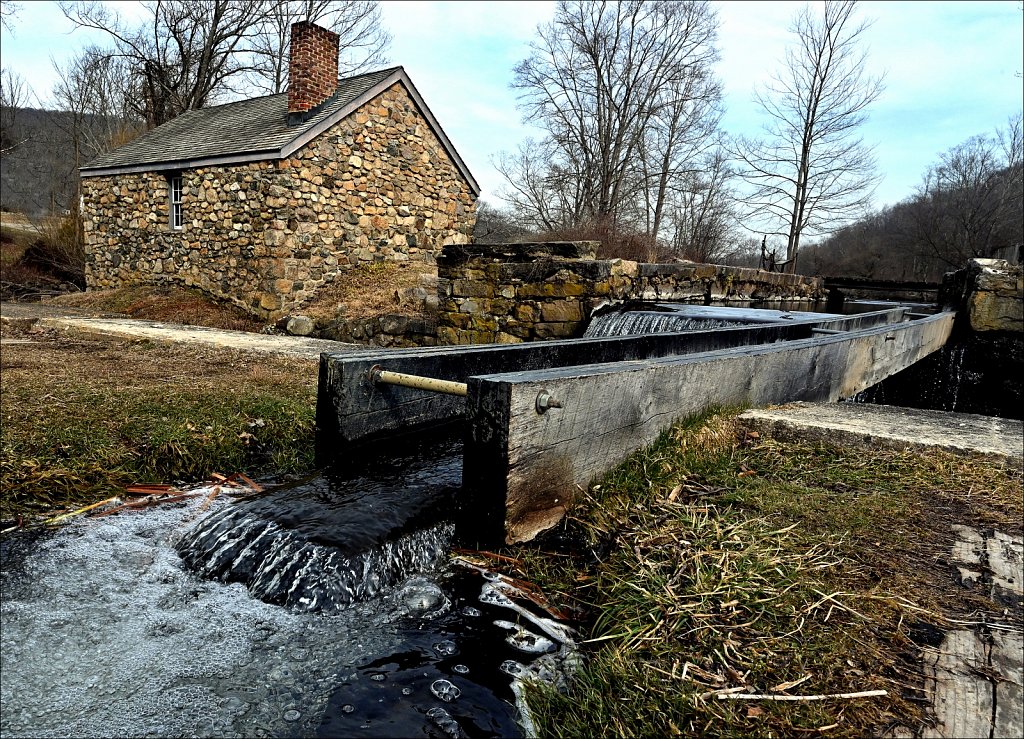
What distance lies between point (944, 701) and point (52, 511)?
3.69 m

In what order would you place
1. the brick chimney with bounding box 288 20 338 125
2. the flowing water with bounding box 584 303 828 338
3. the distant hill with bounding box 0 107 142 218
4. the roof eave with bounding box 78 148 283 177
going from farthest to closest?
1. the distant hill with bounding box 0 107 142 218
2. the brick chimney with bounding box 288 20 338 125
3. the roof eave with bounding box 78 148 283 177
4. the flowing water with bounding box 584 303 828 338

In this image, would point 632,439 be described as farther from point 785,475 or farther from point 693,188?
point 693,188

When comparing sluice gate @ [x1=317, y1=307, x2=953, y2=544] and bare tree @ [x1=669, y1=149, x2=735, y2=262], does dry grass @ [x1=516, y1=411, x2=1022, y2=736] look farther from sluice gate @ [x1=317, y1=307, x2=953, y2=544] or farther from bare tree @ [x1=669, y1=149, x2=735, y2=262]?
bare tree @ [x1=669, y1=149, x2=735, y2=262]

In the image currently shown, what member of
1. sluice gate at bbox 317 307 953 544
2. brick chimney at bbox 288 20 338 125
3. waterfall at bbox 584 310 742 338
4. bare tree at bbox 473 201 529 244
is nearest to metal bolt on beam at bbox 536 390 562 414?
sluice gate at bbox 317 307 953 544

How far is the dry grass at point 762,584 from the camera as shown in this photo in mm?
1661

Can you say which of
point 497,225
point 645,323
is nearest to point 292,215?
point 645,323

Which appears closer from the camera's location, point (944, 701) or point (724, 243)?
point (944, 701)

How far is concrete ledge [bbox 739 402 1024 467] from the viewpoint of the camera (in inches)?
129

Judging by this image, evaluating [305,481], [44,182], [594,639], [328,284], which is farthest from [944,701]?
[44,182]

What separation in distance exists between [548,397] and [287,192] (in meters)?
10.4

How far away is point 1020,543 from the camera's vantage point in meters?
2.34

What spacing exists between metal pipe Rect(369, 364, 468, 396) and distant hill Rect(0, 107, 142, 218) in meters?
21.3

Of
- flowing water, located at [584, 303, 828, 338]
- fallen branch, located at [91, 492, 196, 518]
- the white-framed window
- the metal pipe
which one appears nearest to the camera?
the metal pipe

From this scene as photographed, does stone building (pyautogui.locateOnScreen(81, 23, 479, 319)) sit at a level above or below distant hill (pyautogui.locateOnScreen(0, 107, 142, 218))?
below
